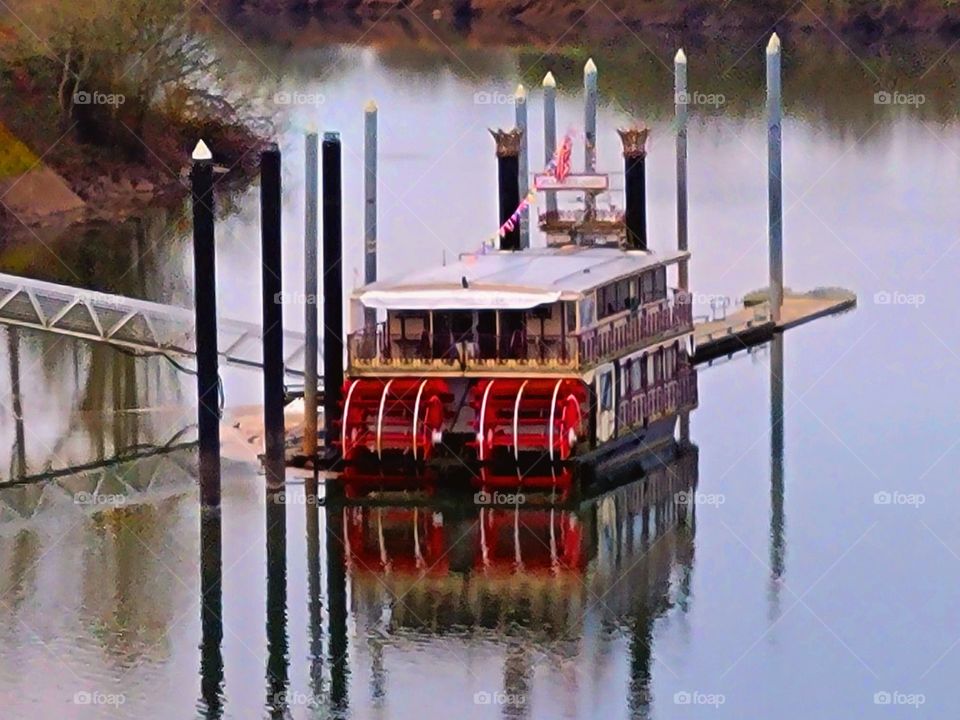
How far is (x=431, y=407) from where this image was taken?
193ft

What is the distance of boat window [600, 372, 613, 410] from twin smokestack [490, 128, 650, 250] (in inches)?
238

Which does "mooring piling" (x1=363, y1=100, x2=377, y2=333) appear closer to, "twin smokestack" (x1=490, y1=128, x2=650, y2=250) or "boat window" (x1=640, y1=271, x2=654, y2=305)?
"twin smokestack" (x1=490, y1=128, x2=650, y2=250)

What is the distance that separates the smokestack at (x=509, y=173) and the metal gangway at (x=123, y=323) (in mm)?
4521

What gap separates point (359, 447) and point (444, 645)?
9.67m

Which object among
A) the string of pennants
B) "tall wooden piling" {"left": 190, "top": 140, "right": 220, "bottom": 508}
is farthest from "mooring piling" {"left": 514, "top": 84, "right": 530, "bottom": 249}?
"tall wooden piling" {"left": 190, "top": 140, "right": 220, "bottom": 508}

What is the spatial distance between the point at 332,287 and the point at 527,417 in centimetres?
407

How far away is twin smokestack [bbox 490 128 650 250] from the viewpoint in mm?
66562

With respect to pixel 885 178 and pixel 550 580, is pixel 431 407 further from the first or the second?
pixel 885 178

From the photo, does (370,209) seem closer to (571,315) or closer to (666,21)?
(571,315)

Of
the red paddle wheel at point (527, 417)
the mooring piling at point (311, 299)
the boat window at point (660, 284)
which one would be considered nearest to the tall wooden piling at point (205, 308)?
the mooring piling at point (311, 299)

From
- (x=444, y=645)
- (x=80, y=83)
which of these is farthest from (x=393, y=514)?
(x=80, y=83)

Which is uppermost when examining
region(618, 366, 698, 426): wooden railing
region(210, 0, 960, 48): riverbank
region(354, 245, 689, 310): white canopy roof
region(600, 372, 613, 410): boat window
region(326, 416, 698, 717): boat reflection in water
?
region(210, 0, 960, 48): riverbank

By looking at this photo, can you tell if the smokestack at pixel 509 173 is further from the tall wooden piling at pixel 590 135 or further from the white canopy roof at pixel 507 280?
the white canopy roof at pixel 507 280

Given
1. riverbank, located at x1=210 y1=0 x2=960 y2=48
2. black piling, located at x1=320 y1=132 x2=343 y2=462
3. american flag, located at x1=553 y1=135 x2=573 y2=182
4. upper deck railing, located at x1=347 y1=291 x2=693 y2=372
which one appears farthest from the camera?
riverbank, located at x1=210 y1=0 x2=960 y2=48
